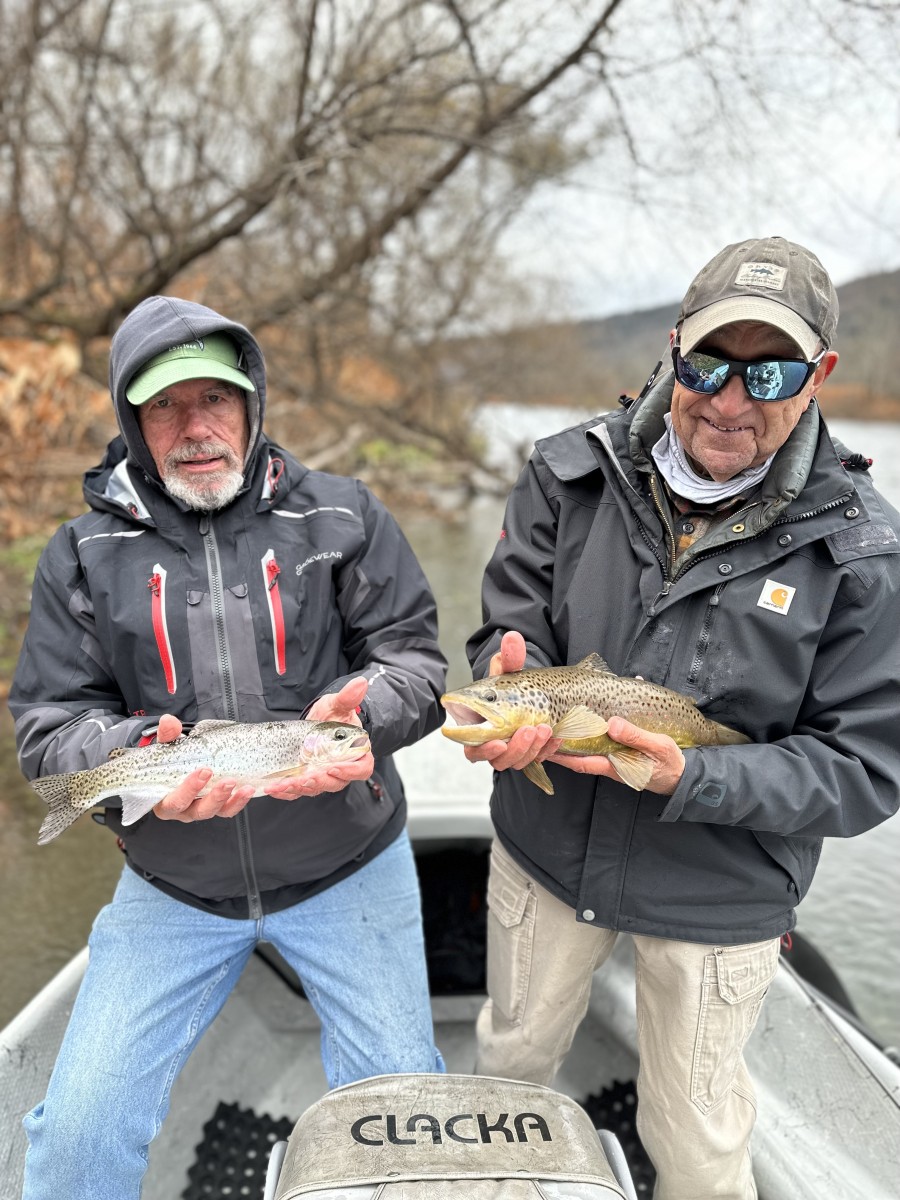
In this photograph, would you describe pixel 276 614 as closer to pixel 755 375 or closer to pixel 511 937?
pixel 511 937

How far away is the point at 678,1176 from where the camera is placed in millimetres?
2430

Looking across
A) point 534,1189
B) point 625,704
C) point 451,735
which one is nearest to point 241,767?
point 451,735

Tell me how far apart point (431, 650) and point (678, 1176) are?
64.8 inches

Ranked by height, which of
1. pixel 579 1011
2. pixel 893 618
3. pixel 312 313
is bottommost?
pixel 579 1011

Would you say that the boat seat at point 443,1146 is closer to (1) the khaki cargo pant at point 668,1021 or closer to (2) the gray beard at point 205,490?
(1) the khaki cargo pant at point 668,1021

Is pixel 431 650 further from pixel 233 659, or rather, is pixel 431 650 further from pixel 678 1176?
pixel 678 1176

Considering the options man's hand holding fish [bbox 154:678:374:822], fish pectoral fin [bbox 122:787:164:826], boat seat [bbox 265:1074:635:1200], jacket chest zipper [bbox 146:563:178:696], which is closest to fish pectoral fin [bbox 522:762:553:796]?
man's hand holding fish [bbox 154:678:374:822]

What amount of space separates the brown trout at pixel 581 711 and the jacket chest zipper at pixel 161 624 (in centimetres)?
95

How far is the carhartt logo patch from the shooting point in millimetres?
2232

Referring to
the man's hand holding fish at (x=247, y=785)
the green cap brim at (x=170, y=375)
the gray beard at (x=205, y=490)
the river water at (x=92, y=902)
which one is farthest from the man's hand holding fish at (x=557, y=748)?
the river water at (x=92, y=902)

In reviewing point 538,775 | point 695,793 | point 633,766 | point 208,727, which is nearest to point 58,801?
point 208,727

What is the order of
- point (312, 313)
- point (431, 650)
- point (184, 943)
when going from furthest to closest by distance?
point (312, 313), point (431, 650), point (184, 943)

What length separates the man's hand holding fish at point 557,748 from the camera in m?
2.16

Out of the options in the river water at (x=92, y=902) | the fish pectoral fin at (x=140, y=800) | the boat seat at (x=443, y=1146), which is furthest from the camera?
the river water at (x=92, y=902)
